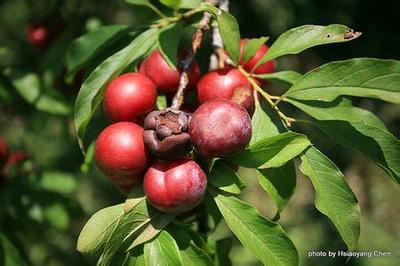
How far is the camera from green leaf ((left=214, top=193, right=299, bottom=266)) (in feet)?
3.82

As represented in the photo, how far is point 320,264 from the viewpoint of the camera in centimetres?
331

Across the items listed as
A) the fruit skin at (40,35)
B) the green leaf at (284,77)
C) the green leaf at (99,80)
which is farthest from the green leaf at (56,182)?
the green leaf at (284,77)

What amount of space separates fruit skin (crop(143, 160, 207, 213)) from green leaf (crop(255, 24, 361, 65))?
1.17 ft

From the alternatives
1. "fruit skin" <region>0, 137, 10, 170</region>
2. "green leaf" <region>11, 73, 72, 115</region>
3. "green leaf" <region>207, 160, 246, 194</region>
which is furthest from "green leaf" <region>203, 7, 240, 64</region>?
"fruit skin" <region>0, 137, 10, 170</region>

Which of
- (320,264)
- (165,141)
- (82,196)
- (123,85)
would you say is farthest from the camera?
(82,196)

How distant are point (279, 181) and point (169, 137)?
0.29 metres

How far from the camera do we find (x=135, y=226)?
1192 mm

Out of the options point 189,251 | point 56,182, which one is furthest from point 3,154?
point 189,251

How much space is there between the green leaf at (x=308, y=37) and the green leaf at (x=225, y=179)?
0.30m

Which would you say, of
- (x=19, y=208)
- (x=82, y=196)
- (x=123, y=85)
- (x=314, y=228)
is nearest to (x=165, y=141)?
(x=123, y=85)

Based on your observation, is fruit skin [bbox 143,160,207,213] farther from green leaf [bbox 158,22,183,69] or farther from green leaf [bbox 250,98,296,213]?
green leaf [bbox 158,22,183,69]

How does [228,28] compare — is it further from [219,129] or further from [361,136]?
[361,136]

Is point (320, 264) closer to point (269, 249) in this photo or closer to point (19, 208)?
point (19, 208)

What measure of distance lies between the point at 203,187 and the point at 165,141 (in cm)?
14
